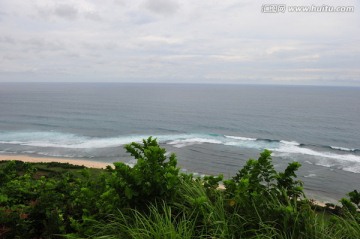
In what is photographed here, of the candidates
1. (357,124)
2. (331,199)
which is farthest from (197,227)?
(357,124)

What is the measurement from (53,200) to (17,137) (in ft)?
178

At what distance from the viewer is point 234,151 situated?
43.1 m

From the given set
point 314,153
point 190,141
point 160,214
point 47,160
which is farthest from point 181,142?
point 160,214

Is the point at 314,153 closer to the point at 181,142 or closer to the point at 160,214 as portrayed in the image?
the point at 181,142

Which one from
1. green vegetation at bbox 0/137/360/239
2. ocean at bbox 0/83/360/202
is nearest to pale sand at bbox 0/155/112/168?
ocean at bbox 0/83/360/202

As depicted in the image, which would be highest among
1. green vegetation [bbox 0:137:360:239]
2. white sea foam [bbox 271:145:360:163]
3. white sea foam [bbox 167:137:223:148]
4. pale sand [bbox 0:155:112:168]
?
green vegetation [bbox 0:137:360:239]

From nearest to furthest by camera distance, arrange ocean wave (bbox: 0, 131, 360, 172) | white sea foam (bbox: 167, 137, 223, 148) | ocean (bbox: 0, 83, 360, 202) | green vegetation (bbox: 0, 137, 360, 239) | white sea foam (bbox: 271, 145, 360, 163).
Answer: green vegetation (bbox: 0, 137, 360, 239)
ocean (bbox: 0, 83, 360, 202)
white sea foam (bbox: 271, 145, 360, 163)
ocean wave (bbox: 0, 131, 360, 172)
white sea foam (bbox: 167, 137, 223, 148)

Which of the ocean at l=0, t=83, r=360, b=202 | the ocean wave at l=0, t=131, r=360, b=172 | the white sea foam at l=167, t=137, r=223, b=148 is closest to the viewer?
the ocean at l=0, t=83, r=360, b=202

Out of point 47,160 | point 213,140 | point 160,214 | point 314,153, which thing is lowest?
point 314,153

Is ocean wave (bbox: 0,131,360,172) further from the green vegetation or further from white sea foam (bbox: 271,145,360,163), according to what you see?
the green vegetation

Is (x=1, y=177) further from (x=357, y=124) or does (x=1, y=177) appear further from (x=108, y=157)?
(x=357, y=124)

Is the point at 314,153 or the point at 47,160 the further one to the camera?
the point at 314,153

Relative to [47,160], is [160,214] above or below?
above

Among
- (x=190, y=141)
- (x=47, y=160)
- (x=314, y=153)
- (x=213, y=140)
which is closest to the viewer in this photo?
(x=47, y=160)
